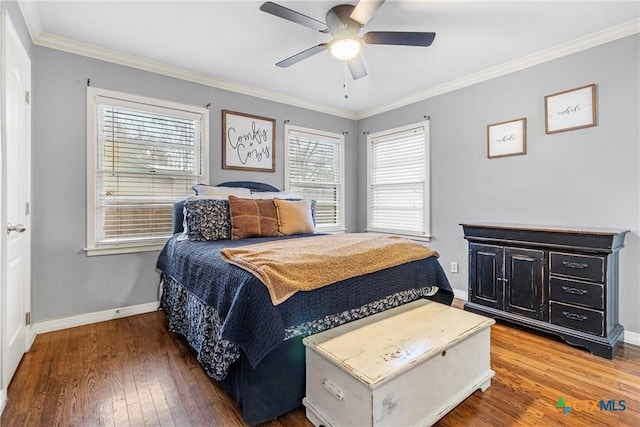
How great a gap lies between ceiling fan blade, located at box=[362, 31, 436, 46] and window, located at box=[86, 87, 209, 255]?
2.02 m

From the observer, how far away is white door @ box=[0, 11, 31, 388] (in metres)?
1.73

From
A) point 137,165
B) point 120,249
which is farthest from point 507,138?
point 120,249

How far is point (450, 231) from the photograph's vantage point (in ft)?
12.0

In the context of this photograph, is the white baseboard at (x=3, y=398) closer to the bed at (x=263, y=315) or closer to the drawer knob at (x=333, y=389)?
the bed at (x=263, y=315)

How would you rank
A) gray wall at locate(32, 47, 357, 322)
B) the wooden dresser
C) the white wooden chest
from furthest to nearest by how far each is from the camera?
gray wall at locate(32, 47, 357, 322), the wooden dresser, the white wooden chest

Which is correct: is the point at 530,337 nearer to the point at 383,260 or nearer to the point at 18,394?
the point at 383,260

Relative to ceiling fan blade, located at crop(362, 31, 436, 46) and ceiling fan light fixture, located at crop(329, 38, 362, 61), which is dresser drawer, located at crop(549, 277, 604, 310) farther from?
ceiling fan light fixture, located at crop(329, 38, 362, 61)

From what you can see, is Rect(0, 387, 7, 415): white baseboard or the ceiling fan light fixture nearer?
Rect(0, 387, 7, 415): white baseboard

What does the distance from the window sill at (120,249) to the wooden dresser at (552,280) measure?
121 inches

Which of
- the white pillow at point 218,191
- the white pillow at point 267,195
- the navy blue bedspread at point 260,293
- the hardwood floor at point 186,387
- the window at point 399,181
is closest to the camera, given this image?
the navy blue bedspread at point 260,293

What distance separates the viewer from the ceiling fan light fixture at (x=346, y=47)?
7.23ft

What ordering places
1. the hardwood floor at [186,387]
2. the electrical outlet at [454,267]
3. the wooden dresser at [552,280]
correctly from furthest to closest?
the electrical outlet at [454,267]
the wooden dresser at [552,280]
the hardwood floor at [186,387]

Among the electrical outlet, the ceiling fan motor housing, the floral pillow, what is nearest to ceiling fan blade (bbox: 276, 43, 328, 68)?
the ceiling fan motor housing

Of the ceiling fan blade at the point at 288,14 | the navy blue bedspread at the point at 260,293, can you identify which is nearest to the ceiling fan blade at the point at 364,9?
the ceiling fan blade at the point at 288,14
